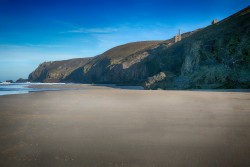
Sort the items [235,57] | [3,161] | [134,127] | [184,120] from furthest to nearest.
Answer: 1. [235,57]
2. [184,120]
3. [134,127]
4. [3,161]

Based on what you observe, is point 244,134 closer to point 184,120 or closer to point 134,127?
point 184,120

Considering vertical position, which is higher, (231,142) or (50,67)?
(50,67)

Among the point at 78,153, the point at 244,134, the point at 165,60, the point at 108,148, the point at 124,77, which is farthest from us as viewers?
the point at 124,77

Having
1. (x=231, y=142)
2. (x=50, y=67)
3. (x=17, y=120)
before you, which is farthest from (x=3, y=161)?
(x=50, y=67)

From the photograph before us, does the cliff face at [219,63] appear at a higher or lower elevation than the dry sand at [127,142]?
higher

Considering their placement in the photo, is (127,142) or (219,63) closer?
(127,142)

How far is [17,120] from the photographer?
676cm

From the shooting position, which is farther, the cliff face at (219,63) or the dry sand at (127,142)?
the cliff face at (219,63)

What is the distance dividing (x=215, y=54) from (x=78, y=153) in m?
27.3

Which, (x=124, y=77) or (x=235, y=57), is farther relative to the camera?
(x=124, y=77)

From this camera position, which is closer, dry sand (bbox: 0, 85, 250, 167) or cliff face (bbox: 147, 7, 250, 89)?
dry sand (bbox: 0, 85, 250, 167)

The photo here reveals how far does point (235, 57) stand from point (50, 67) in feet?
393

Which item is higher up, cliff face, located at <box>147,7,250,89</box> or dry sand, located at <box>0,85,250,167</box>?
cliff face, located at <box>147,7,250,89</box>

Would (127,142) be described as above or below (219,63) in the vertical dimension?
below
